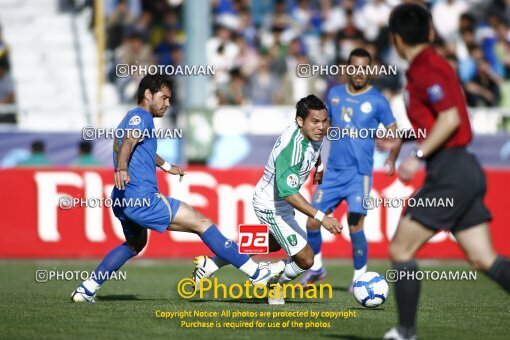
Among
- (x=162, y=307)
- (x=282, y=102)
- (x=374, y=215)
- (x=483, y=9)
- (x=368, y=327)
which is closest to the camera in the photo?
(x=368, y=327)

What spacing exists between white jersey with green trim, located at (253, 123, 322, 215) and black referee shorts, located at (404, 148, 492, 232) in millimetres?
2301

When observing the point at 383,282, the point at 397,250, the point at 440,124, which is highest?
the point at 440,124

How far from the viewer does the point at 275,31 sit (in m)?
21.2

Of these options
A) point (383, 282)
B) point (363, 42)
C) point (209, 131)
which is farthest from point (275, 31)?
point (383, 282)

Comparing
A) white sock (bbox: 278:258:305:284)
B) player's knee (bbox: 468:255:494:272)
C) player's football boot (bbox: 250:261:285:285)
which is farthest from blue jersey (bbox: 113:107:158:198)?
player's knee (bbox: 468:255:494:272)

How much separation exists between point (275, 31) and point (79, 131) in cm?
539

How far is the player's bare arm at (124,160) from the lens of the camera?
932 centimetres

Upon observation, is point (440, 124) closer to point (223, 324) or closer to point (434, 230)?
point (434, 230)

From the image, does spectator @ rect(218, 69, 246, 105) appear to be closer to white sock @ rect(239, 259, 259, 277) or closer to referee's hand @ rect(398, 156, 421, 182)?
white sock @ rect(239, 259, 259, 277)

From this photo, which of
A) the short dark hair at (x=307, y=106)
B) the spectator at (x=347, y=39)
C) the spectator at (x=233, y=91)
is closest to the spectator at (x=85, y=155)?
the spectator at (x=233, y=91)

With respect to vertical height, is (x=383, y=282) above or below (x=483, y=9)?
below

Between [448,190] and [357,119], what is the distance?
4.63 m

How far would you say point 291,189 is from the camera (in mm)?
9383

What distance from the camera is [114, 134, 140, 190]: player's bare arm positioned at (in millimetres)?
9320
